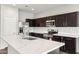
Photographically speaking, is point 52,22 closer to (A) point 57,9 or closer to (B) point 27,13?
(A) point 57,9

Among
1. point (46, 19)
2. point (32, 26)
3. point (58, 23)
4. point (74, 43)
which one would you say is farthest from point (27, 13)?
point (74, 43)

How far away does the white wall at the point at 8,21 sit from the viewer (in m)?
5.11

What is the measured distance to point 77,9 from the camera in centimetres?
426

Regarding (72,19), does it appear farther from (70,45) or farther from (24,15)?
(24,15)

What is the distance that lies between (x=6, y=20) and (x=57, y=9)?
116 inches

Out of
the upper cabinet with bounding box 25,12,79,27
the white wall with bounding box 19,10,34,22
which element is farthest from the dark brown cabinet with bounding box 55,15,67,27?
the white wall with bounding box 19,10,34,22

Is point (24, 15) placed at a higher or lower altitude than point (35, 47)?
higher

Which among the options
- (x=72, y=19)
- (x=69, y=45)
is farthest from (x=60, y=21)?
(x=69, y=45)

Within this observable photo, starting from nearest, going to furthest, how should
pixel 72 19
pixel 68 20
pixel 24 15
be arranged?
1. pixel 72 19
2. pixel 68 20
3. pixel 24 15

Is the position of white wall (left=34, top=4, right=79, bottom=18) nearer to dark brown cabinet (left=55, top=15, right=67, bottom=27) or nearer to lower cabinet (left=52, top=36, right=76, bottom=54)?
dark brown cabinet (left=55, top=15, right=67, bottom=27)

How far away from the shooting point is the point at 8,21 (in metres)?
5.30

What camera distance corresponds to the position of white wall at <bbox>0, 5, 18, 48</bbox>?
5.11 meters

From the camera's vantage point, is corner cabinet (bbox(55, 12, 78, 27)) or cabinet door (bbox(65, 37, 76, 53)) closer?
cabinet door (bbox(65, 37, 76, 53))

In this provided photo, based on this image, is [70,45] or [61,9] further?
[61,9]
